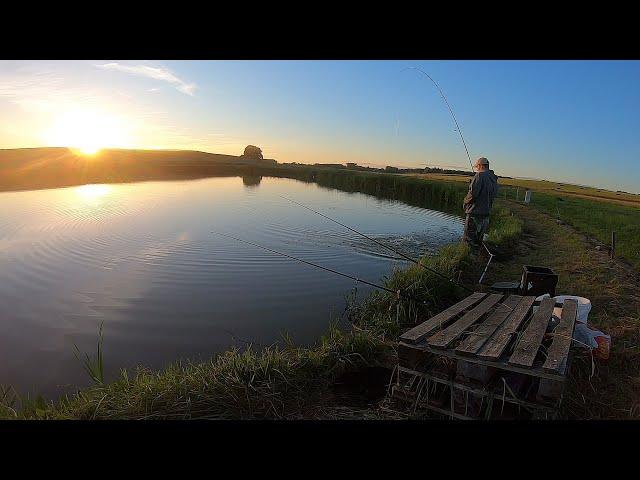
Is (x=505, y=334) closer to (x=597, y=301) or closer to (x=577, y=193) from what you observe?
(x=597, y=301)

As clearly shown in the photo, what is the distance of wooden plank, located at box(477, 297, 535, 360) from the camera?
3385mm

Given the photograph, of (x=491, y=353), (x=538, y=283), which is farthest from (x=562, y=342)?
(x=538, y=283)

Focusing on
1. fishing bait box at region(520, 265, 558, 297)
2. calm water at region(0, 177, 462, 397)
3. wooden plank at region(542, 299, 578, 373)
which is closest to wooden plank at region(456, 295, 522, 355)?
wooden plank at region(542, 299, 578, 373)

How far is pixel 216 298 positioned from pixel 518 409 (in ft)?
21.3

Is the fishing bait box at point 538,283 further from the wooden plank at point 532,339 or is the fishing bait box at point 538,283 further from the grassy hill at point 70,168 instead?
the grassy hill at point 70,168

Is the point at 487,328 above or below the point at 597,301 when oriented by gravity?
above

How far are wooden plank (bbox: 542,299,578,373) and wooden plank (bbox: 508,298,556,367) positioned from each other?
0.39 feet

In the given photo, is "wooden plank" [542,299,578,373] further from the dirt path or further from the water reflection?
the water reflection

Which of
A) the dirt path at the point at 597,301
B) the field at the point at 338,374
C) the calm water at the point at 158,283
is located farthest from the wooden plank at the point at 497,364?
the calm water at the point at 158,283

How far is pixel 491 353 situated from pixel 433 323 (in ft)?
2.87

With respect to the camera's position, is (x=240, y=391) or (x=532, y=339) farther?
(x=240, y=391)

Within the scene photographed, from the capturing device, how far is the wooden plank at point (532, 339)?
325 centimetres

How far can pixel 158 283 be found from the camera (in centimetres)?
926
